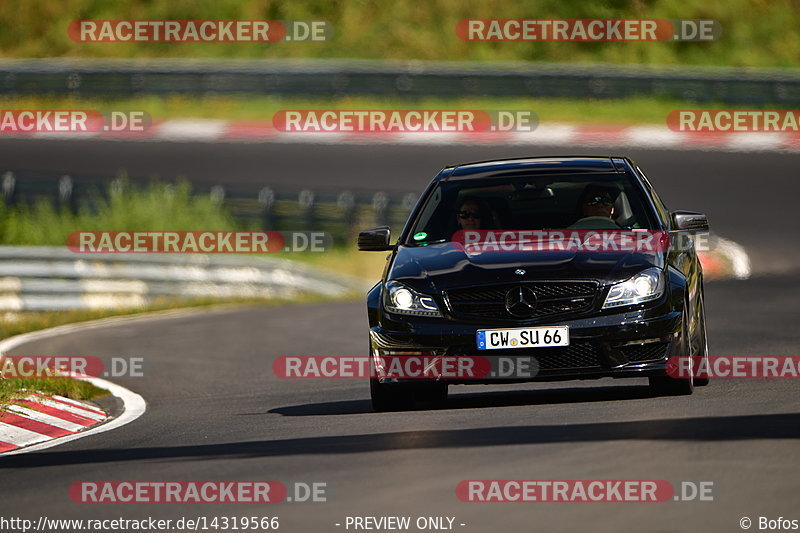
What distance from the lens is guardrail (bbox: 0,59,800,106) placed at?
32.7 m

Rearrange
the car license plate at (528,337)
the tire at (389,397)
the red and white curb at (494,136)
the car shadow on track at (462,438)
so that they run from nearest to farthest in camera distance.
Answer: the car shadow on track at (462,438)
the car license plate at (528,337)
the tire at (389,397)
the red and white curb at (494,136)

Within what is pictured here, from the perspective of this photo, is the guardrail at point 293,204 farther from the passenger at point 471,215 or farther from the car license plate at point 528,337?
the car license plate at point 528,337

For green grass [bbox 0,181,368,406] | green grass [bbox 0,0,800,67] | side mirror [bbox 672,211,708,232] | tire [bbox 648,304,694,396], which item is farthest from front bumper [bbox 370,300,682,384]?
green grass [bbox 0,0,800,67]

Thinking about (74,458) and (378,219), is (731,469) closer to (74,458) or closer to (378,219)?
(74,458)

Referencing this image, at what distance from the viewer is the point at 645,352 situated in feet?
30.1

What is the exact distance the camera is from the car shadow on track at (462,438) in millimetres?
7809

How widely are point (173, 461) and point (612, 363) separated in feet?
8.39

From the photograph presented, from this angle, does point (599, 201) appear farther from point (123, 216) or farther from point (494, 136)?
point (494, 136)

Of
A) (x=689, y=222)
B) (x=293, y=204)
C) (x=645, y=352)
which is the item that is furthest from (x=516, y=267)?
(x=293, y=204)

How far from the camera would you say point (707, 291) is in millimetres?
19688

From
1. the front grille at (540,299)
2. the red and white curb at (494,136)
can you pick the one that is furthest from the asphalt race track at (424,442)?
the red and white curb at (494,136)

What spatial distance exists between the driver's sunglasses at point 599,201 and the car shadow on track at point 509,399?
47.2 inches

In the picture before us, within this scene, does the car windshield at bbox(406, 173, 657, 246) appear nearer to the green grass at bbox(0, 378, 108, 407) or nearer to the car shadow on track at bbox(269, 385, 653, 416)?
the car shadow on track at bbox(269, 385, 653, 416)

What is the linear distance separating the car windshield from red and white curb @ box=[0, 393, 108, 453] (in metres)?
2.44
